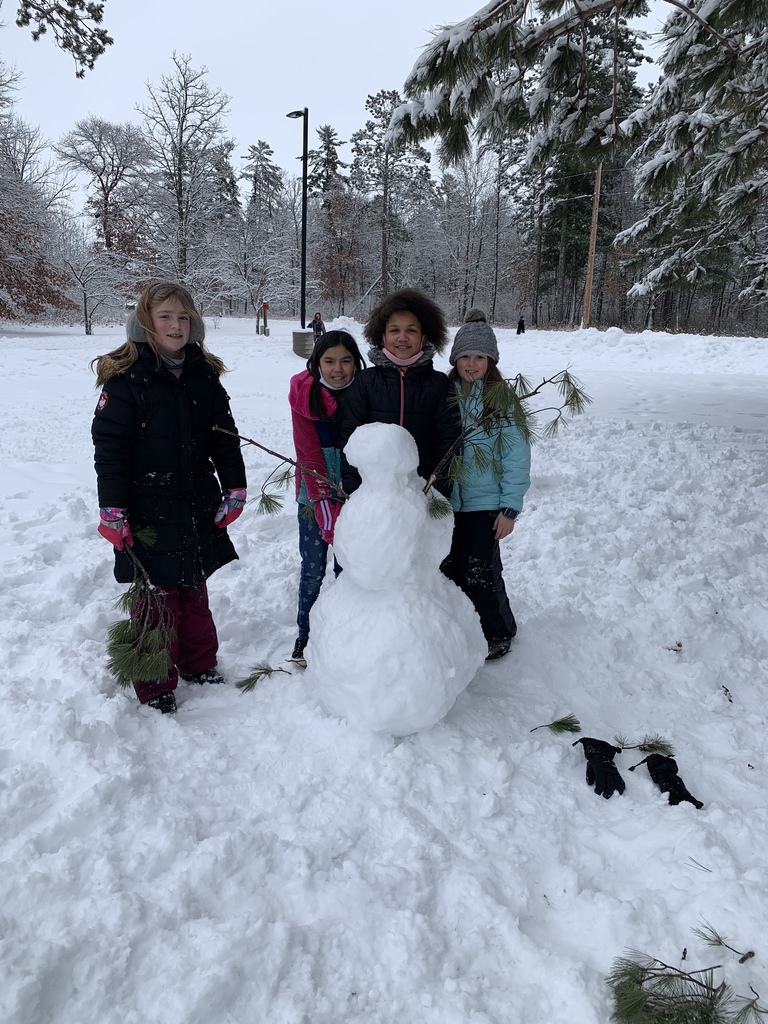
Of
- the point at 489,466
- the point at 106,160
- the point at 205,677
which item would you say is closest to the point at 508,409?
the point at 489,466

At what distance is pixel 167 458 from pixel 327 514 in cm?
79

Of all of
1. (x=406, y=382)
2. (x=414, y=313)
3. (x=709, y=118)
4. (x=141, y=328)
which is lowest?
(x=406, y=382)

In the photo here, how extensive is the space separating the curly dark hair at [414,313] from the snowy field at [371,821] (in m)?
1.67

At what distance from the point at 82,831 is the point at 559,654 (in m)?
2.38

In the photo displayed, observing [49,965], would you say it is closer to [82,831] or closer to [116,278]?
[82,831]

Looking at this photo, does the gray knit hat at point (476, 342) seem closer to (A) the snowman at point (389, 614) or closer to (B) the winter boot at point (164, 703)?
(A) the snowman at point (389, 614)

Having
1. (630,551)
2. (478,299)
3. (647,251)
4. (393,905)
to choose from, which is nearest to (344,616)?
(393,905)

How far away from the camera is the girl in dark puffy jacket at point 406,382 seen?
260cm

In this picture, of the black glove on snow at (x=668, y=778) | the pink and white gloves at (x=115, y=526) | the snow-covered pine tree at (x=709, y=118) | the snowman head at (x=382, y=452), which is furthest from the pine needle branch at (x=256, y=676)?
the snow-covered pine tree at (x=709, y=118)

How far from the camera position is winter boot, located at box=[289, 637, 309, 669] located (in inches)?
122

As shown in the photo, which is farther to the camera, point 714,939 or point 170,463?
point 170,463

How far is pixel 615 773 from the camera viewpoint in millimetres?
2367

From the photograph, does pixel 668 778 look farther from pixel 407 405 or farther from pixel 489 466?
pixel 407 405

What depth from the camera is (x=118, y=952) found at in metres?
1.64
